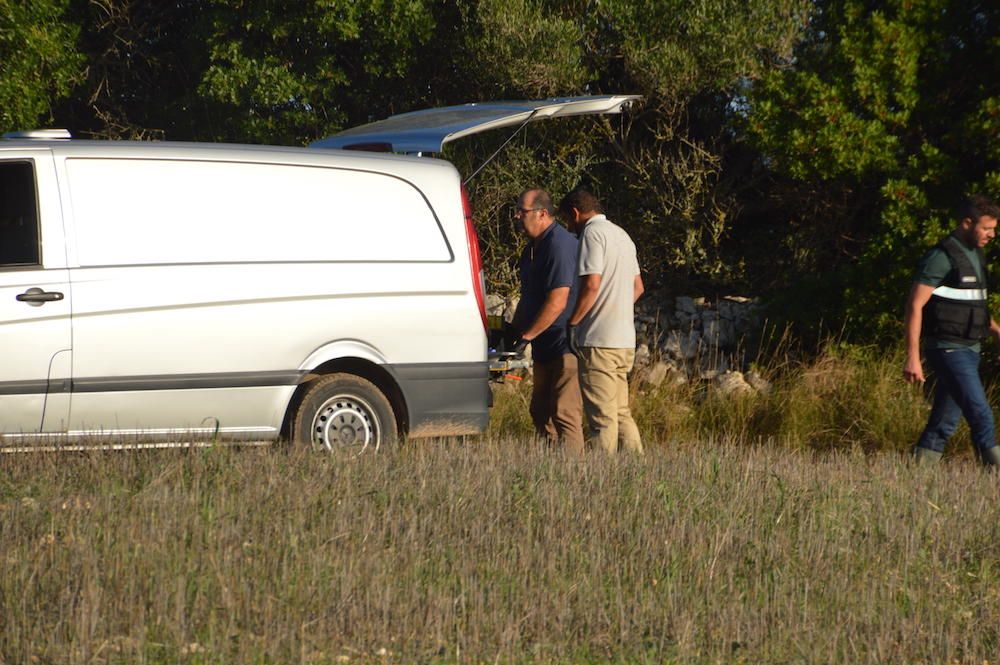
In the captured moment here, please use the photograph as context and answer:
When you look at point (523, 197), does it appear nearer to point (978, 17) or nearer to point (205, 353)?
point (205, 353)

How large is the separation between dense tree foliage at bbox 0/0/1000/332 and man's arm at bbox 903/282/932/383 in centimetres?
408

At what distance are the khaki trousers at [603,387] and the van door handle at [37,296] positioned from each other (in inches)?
122

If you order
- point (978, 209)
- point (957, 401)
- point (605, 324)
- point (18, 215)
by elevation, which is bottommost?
point (957, 401)

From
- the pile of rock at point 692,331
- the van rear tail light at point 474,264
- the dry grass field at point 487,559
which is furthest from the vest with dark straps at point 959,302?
the pile of rock at point 692,331

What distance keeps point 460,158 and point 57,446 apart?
871 centimetres

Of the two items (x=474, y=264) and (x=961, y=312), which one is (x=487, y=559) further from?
(x=961, y=312)

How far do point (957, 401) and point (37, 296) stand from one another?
5.17m

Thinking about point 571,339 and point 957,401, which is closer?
point 957,401

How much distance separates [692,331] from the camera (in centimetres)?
1446

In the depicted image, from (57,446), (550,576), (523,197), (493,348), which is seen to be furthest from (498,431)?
(550,576)

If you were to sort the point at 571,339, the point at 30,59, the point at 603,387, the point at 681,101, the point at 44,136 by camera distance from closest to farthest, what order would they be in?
1. the point at 44,136
2. the point at 603,387
3. the point at 571,339
4. the point at 681,101
5. the point at 30,59

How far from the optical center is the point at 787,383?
36.4ft

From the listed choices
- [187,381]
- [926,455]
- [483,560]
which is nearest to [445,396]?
[187,381]

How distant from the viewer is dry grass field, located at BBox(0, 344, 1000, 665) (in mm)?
4488
